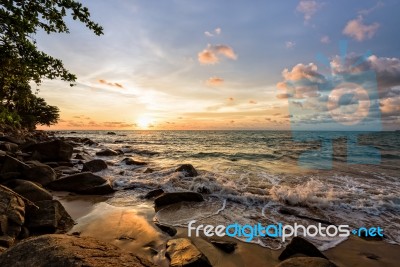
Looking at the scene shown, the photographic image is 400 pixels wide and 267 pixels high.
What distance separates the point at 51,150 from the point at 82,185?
9130mm

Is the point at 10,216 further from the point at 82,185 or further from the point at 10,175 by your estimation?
the point at 10,175

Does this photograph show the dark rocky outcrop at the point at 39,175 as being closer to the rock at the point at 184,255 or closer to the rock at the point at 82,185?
the rock at the point at 82,185

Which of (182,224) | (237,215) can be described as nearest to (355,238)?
(237,215)

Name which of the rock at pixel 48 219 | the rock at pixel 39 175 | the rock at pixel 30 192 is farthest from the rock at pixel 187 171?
the rock at pixel 48 219

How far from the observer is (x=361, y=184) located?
1268 centimetres

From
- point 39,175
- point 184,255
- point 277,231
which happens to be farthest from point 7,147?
point 277,231

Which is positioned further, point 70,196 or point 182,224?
point 70,196

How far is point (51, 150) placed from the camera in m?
17.5

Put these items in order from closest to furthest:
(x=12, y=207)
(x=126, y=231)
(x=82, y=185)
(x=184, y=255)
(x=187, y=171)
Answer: (x=184, y=255)
(x=12, y=207)
(x=126, y=231)
(x=82, y=185)
(x=187, y=171)

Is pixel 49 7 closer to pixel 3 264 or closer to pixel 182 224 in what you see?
pixel 3 264

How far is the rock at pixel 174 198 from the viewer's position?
8750mm

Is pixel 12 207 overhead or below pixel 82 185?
overhead

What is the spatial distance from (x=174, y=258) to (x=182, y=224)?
2.18 m

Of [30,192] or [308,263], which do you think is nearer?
[308,263]
